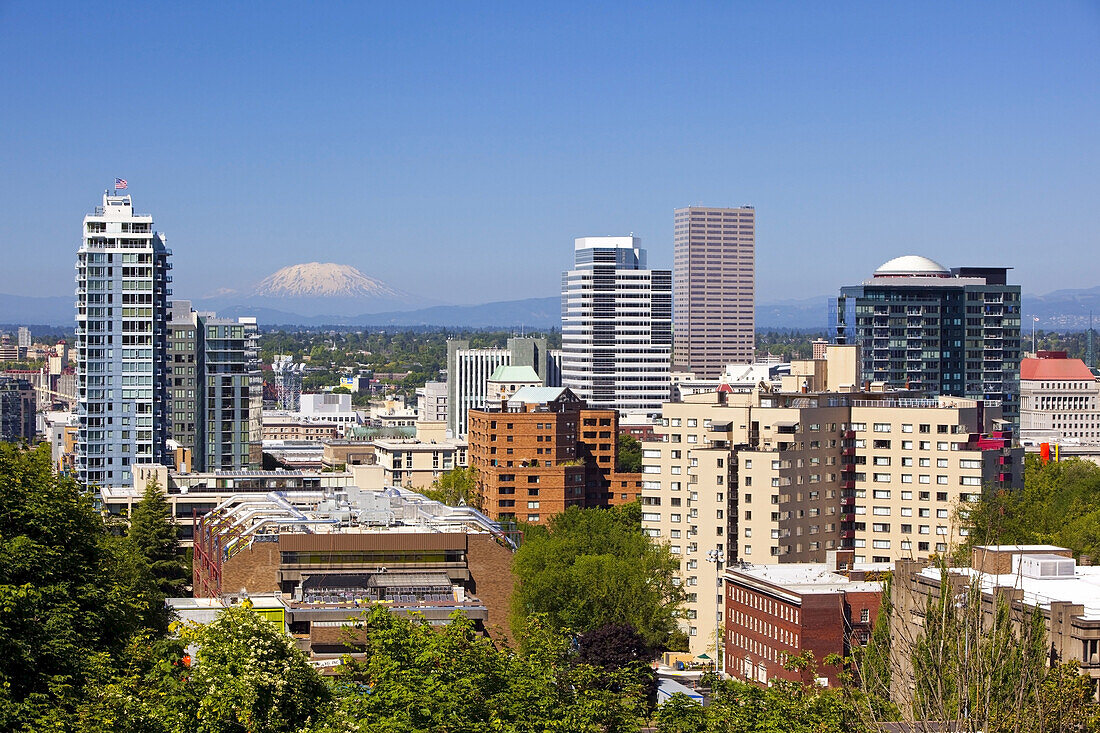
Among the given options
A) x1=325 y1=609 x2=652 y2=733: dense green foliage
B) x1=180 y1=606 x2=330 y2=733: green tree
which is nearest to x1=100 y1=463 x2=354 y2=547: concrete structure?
x1=325 y1=609 x2=652 y2=733: dense green foliage

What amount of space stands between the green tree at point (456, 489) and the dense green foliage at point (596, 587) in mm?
40236

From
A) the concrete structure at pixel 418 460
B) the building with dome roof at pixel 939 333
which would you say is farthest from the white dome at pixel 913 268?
the concrete structure at pixel 418 460

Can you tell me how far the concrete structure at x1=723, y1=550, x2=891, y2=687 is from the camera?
2461 inches

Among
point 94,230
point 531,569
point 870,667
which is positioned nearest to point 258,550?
point 531,569

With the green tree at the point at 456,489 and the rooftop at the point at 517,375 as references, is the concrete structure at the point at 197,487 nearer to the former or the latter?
the green tree at the point at 456,489

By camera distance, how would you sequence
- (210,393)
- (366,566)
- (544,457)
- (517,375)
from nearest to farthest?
1. (366,566)
2. (544,457)
3. (210,393)
4. (517,375)

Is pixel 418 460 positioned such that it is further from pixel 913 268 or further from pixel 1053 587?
pixel 1053 587

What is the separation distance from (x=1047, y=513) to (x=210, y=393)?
7342 centimetres

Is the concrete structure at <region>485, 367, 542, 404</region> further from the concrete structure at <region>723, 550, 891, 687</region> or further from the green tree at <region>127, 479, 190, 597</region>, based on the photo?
the concrete structure at <region>723, 550, 891, 687</region>

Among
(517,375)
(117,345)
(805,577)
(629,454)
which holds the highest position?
(117,345)

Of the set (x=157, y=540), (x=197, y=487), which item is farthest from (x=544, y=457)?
(x=157, y=540)

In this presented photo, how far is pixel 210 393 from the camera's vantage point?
13212 cm

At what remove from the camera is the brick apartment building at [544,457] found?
116 meters

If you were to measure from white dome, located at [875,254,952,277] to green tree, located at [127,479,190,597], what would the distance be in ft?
325
